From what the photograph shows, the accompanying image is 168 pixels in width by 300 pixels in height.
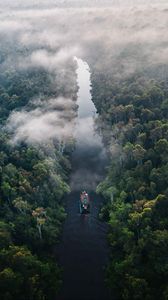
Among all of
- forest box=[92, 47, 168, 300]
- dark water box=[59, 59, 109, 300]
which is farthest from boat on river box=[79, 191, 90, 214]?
forest box=[92, 47, 168, 300]

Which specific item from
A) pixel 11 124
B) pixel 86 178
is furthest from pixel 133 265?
pixel 11 124

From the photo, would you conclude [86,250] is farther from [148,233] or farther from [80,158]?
[80,158]

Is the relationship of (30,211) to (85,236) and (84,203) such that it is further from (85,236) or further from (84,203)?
(84,203)

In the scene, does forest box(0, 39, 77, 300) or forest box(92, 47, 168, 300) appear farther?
forest box(92, 47, 168, 300)

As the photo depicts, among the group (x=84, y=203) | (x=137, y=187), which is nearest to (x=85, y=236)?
(x=84, y=203)

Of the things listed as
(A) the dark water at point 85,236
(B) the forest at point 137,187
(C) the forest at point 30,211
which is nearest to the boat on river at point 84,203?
(A) the dark water at point 85,236

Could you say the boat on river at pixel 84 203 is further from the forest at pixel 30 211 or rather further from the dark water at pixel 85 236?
the forest at pixel 30 211

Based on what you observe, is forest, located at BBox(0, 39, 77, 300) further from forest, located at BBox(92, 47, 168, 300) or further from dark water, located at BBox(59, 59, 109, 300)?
forest, located at BBox(92, 47, 168, 300)
